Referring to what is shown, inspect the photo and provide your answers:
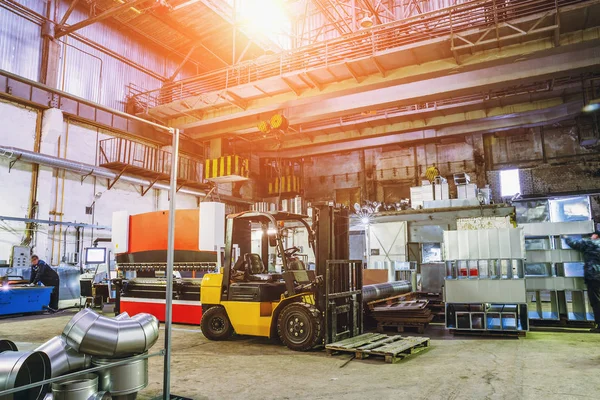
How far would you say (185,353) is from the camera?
6.82 meters

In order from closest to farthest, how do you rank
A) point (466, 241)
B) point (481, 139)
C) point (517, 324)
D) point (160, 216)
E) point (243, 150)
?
point (517, 324) → point (466, 241) → point (160, 216) → point (481, 139) → point (243, 150)

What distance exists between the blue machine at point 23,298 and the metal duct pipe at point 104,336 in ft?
31.4

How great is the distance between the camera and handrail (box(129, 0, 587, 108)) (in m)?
12.0

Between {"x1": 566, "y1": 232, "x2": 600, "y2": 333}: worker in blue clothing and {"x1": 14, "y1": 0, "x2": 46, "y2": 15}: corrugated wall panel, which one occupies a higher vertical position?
{"x1": 14, "y1": 0, "x2": 46, "y2": 15}: corrugated wall panel

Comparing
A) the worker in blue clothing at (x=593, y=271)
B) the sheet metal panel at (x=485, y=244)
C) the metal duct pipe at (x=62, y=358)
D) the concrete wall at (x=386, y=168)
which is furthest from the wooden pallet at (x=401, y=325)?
the concrete wall at (x=386, y=168)

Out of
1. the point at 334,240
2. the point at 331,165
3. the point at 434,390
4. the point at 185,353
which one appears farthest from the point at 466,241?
the point at 331,165

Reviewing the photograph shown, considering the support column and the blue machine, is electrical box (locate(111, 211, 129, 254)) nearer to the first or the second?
the blue machine

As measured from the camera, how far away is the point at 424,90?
584 inches

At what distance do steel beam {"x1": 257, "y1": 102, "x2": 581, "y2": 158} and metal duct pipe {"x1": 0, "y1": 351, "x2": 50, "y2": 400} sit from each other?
18729mm

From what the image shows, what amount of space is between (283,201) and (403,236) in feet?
30.2

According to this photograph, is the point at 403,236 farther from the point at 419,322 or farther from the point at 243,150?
the point at 243,150

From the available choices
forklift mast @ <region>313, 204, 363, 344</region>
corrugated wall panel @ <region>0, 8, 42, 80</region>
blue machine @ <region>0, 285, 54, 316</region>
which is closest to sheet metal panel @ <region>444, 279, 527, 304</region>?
forklift mast @ <region>313, 204, 363, 344</region>

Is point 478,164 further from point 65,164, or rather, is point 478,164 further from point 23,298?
point 23,298

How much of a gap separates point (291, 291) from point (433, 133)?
1574 cm
